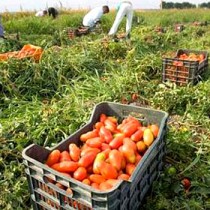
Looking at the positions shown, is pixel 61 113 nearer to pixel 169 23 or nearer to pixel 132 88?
pixel 132 88

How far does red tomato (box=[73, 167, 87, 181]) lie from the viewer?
156cm

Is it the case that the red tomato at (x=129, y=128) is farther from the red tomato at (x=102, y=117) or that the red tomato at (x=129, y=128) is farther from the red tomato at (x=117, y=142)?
the red tomato at (x=102, y=117)

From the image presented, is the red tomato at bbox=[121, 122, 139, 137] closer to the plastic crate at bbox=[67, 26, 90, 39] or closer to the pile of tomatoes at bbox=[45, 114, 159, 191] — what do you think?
the pile of tomatoes at bbox=[45, 114, 159, 191]

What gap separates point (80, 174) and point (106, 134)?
42cm

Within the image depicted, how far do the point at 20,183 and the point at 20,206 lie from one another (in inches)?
6.3

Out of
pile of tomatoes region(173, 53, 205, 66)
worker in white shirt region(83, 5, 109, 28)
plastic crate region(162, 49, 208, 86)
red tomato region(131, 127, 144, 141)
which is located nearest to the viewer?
red tomato region(131, 127, 144, 141)

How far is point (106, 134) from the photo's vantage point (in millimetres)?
1928

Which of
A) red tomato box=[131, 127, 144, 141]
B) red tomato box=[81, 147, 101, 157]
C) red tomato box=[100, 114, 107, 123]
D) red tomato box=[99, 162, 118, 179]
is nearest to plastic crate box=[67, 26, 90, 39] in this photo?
red tomato box=[100, 114, 107, 123]

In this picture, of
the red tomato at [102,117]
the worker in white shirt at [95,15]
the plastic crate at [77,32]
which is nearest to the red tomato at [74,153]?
the red tomato at [102,117]

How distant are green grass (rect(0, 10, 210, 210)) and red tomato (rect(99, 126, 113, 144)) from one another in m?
0.49

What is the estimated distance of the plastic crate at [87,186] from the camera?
139 cm

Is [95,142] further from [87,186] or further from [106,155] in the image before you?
[87,186]

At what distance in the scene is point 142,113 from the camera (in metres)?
2.17

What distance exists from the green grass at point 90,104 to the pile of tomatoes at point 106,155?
0.40m
